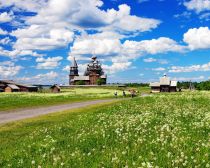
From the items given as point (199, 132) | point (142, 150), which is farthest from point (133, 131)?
point (142, 150)

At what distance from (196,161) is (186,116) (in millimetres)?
12765

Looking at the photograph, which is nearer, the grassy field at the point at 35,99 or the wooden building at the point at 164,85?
the grassy field at the point at 35,99

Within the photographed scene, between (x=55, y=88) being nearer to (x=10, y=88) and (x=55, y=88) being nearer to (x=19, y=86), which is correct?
(x=19, y=86)

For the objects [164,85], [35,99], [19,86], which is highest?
[164,85]

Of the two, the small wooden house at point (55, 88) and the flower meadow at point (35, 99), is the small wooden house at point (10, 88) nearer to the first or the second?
the small wooden house at point (55, 88)

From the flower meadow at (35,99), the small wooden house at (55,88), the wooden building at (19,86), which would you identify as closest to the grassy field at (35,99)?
the flower meadow at (35,99)

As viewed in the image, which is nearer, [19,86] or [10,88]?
[10,88]

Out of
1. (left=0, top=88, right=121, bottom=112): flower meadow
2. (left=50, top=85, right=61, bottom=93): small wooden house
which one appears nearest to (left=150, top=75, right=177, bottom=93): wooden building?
(left=50, top=85, right=61, bottom=93): small wooden house

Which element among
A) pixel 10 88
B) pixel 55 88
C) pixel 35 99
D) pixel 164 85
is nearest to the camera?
pixel 35 99

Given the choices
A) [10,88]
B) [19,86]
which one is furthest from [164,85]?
[10,88]

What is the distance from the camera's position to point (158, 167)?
29.9ft

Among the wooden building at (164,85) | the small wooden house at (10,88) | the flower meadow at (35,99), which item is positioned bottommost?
the flower meadow at (35,99)

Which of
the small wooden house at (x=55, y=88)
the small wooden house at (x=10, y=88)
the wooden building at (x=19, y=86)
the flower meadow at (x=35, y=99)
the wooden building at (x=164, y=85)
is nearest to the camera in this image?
the flower meadow at (x=35, y=99)

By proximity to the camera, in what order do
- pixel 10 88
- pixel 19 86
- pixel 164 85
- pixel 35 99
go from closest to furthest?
1. pixel 35 99
2. pixel 10 88
3. pixel 19 86
4. pixel 164 85
